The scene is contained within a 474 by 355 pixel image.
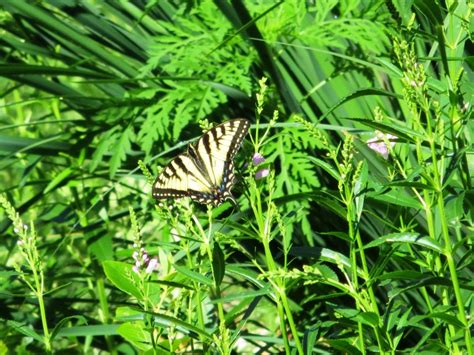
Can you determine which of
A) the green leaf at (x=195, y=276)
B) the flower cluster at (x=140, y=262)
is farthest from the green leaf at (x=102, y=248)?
the green leaf at (x=195, y=276)

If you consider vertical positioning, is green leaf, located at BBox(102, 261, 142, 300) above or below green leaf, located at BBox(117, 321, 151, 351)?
above

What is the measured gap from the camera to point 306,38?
251 cm

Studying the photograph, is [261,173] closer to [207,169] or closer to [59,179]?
[207,169]

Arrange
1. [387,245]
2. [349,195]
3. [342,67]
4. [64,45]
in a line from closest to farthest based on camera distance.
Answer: [349,195] → [387,245] → [342,67] → [64,45]

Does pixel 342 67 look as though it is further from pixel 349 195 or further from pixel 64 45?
pixel 349 195

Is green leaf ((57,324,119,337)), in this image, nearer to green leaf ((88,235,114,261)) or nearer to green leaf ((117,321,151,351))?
green leaf ((117,321,151,351))

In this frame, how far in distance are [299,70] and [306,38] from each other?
236 millimetres

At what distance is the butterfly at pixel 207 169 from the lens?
184 cm

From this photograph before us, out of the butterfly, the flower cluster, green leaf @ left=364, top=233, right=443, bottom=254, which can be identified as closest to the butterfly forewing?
the butterfly

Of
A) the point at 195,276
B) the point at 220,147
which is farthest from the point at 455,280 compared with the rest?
the point at 220,147

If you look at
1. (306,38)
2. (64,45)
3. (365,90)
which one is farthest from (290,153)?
(365,90)

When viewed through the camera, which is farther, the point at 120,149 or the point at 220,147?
Answer: the point at 120,149

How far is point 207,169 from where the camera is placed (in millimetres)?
2176

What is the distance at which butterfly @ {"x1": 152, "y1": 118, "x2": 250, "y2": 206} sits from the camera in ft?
6.03
